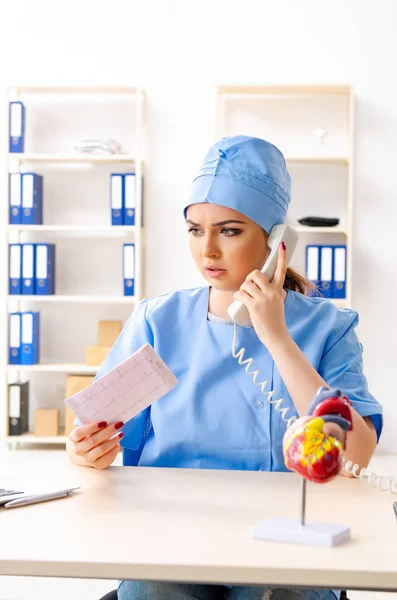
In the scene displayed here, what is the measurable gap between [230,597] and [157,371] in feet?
1.36

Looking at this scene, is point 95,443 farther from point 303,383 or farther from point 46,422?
point 46,422

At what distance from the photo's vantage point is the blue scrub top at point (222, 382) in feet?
5.69

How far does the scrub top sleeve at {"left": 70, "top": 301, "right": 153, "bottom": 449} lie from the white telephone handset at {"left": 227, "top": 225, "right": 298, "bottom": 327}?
204mm

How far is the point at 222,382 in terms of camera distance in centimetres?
178

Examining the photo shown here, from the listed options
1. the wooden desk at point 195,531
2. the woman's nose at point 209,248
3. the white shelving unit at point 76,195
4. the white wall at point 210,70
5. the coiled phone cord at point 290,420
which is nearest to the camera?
the wooden desk at point 195,531

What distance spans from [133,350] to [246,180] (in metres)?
0.43

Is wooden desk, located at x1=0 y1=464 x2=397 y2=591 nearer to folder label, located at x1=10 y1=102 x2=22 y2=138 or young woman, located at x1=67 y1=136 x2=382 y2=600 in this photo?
young woman, located at x1=67 y1=136 x2=382 y2=600

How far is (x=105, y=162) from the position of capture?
533cm

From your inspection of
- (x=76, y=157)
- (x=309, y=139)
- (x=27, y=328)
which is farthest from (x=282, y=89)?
(x=27, y=328)

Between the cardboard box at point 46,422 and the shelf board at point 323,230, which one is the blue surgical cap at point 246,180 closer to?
the shelf board at point 323,230

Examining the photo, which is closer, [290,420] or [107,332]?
[290,420]

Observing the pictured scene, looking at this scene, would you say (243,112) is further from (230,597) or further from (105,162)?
(230,597)

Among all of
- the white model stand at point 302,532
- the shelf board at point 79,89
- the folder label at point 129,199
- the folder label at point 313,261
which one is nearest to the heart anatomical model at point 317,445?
the white model stand at point 302,532

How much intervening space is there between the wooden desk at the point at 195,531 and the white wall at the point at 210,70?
3.78m
